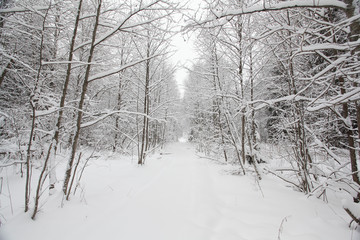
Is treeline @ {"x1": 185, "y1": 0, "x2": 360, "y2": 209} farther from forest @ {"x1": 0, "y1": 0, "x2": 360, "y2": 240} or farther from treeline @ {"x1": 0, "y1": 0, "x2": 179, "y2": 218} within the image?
treeline @ {"x1": 0, "y1": 0, "x2": 179, "y2": 218}

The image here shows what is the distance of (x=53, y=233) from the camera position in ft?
5.02

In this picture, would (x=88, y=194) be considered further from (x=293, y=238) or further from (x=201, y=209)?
(x=293, y=238)

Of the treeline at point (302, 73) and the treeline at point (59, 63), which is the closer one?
the treeline at point (302, 73)

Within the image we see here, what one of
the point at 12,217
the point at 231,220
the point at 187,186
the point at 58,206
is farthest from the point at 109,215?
the point at 187,186

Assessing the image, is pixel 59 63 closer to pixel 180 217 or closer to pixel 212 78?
pixel 180 217

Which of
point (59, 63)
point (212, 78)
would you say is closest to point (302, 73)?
point (59, 63)

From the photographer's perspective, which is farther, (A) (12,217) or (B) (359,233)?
(A) (12,217)

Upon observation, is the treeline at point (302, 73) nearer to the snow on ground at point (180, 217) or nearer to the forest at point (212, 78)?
the forest at point (212, 78)

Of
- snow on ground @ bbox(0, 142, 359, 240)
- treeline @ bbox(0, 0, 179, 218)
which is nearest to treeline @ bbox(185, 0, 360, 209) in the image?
snow on ground @ bbox(0, 142, 359, 240)

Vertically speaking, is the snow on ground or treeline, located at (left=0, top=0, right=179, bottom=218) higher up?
treeline, located at (left=0, top=0, right=179, bottom=218)

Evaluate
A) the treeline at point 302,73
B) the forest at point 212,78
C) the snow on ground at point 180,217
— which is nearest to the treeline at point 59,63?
the forest at point 212,78

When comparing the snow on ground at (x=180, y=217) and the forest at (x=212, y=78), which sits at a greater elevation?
the forest at (x=212, y=78)

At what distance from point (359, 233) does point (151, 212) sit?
2.37m

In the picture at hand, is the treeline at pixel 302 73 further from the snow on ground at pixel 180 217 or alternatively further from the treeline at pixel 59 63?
the treeline at pixel 59 63
